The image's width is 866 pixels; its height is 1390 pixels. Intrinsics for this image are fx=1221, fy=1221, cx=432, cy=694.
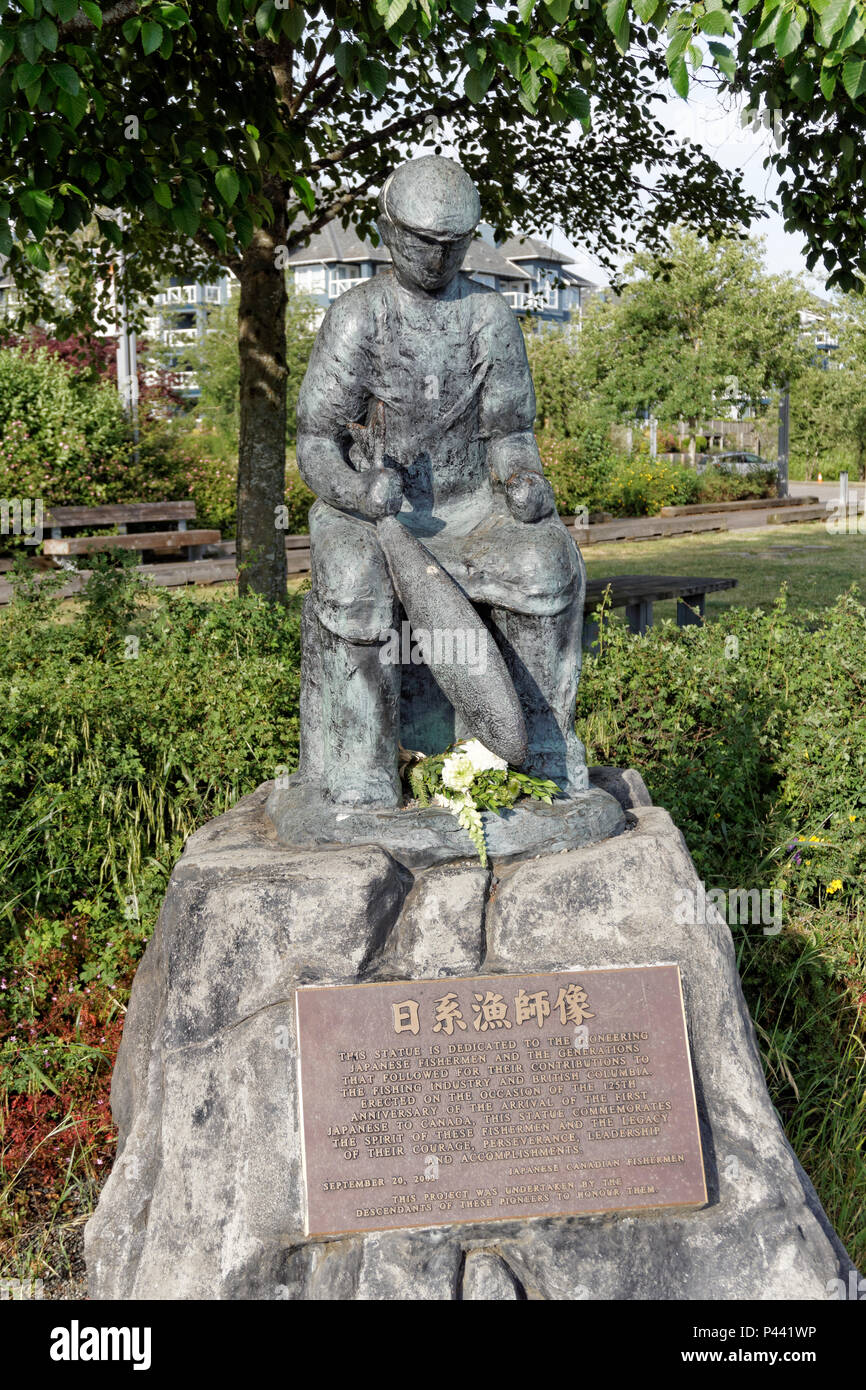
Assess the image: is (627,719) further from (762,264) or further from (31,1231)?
→ (762,264)

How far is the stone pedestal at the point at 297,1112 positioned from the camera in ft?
9.06

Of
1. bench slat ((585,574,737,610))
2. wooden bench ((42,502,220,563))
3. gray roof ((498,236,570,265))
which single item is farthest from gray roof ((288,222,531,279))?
bench slat ((585,574,737,610))

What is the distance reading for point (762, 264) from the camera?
950 inches

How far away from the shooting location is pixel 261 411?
718cm

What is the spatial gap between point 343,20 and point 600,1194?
14.5 feet

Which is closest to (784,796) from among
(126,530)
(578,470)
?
(126,530)

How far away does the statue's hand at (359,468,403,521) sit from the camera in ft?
10.6

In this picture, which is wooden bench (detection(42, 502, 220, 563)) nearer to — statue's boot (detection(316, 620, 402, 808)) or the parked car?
statue's boot (detection(316, 620, 402, 808))

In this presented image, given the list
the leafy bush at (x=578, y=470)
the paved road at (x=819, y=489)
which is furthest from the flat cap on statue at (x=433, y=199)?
the paved road at (x=819, y=489)

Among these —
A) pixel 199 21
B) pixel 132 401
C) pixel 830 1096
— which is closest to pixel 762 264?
pixel 132 401

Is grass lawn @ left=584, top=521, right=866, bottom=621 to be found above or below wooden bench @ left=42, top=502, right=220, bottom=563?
below

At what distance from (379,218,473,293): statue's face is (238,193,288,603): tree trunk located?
3.85 meters

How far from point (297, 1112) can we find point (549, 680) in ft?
4.39

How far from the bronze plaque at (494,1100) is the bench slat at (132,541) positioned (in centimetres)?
919
